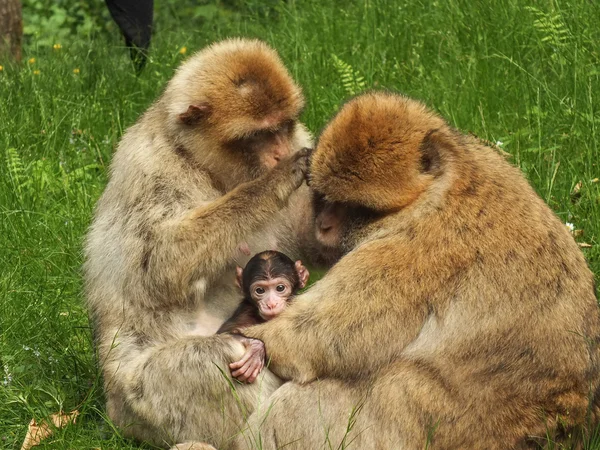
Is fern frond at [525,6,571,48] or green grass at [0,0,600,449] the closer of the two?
green grass at [0,0,600,449]

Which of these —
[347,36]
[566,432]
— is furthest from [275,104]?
[347,36]

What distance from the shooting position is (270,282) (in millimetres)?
5113

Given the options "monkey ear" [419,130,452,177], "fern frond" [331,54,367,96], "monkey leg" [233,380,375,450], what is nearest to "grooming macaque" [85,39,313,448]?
"monkey leg" [233,380,375,450]

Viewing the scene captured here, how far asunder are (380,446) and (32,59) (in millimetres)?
6329

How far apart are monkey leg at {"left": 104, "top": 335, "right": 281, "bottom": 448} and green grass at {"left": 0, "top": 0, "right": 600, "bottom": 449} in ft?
0.88

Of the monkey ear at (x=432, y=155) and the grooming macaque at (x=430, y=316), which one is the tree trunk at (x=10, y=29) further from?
the monkey ear at (x=432, y=155)

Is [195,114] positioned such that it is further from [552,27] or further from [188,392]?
[552,27]

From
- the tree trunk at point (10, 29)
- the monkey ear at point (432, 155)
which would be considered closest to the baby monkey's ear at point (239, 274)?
the monkey ear at point (432, 155)

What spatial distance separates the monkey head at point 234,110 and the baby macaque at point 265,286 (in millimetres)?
507

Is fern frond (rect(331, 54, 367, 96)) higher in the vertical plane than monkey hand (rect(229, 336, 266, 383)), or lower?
lower

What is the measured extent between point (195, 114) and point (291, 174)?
1.90 ft

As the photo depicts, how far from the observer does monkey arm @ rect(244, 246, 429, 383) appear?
4.43 metres

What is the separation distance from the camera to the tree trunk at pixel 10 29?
9.47 metres

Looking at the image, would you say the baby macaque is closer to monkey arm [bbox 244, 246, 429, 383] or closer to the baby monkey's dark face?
the baby monkey's dark face
